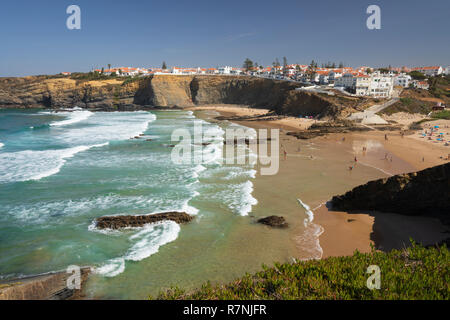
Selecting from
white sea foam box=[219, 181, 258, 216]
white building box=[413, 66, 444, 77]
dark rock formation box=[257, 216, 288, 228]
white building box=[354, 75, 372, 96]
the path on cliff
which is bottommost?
dark rock formation box=[257, 216, 288, 228]

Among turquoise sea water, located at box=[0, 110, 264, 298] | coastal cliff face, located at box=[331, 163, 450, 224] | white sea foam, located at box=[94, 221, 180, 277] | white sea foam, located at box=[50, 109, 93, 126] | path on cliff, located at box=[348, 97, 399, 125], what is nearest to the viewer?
white sea foam, located at box=[94, 221, 180, 277]

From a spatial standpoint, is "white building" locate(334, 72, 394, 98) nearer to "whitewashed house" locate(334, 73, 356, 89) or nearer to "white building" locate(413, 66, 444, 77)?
"whitewashed house" locate(334, 73, 356, 89)

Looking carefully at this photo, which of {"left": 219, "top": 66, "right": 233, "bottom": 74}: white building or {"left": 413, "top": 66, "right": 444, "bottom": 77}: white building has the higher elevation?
{"left": 219, "top": 66, "right": 233, "bottom": 74}: white building

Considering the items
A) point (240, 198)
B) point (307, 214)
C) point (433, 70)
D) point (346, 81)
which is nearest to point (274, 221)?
point (307, 214)

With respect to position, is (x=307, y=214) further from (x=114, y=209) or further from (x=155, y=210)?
(x=114, y=209)

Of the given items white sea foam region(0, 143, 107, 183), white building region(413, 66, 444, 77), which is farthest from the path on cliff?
white building region(413, 66, 444, 77)

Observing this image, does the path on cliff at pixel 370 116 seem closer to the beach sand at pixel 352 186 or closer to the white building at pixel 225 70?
the beach sand at pixel 352 186

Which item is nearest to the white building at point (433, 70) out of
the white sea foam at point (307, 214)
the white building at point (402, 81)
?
the white building at point (402, 81)
